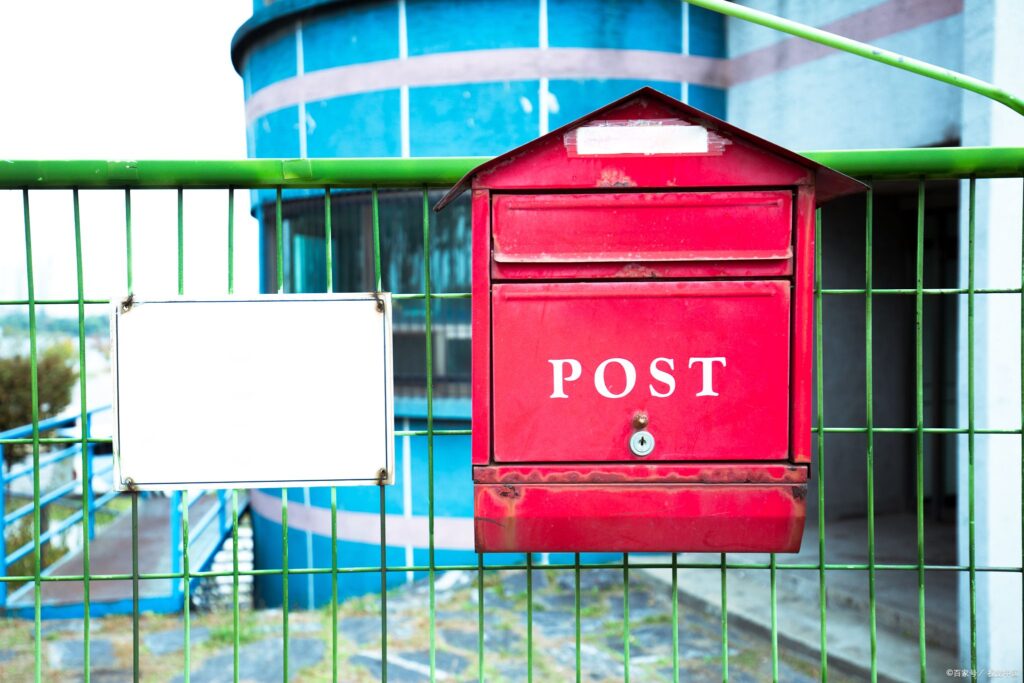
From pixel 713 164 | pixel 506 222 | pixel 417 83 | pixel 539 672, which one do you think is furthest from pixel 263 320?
pixel 417 83

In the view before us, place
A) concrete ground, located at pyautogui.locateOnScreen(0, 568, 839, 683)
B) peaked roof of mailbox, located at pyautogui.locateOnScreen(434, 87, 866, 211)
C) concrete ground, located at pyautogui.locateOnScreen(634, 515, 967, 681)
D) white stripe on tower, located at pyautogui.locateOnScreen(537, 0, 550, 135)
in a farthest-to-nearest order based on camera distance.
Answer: white stripe on tower, located at pyautogui.locateOnScreen(537, 0, 550, 135), concrete ground, located at pyautogui.locateOnScreen(634, 515, 967, 681), concrete ground, located at pyautogui.locateOnScreen(0, 568, 839, 683), peaked roof of mailbox, located at pyautogui.locateOnScreen(434, 87, 866, 211)

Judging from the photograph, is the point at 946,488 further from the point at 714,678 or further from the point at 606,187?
the point at 606,187

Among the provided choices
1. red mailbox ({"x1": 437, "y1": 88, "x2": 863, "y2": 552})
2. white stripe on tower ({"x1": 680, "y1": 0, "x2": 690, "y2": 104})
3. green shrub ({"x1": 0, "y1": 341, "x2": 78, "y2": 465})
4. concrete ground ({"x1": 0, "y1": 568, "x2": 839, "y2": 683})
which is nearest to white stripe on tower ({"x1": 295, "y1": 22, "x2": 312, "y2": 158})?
white stripe on tower ({"x1": 680, "y1": 0, "x2": 690, "y2": 104})

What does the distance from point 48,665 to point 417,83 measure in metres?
5.52

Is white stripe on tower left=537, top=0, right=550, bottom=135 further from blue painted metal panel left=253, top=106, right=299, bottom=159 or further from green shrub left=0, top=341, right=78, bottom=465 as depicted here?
green shrub left=0, top=341, right=78, bottom=465

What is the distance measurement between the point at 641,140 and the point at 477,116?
21.0ft

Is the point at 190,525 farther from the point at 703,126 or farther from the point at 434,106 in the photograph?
the point at 703,126

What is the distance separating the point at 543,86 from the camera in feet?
25.8

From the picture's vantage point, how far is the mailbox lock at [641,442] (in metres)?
1.78

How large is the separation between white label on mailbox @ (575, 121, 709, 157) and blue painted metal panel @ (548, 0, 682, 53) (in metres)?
6.50

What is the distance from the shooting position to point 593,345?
70.0 inches

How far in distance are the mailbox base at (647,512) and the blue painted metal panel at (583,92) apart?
650 cm

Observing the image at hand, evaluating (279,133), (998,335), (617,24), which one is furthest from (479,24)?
(998,335)

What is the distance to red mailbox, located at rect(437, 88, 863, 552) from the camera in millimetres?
1767
